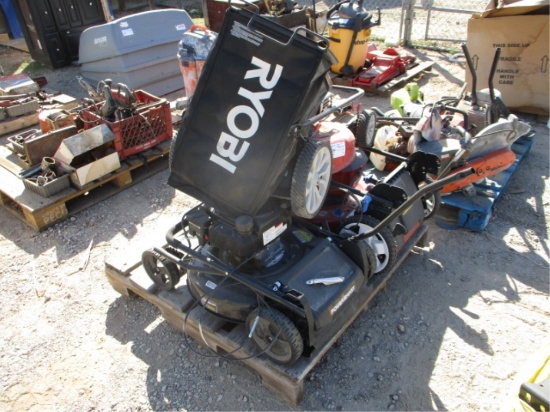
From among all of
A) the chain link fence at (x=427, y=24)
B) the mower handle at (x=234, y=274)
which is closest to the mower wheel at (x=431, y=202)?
the mower handle at (x=234, y=274)

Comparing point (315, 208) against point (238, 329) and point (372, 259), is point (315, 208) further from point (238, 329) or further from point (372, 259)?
point (238, 329)

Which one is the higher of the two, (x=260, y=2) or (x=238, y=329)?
(x=260, y=2)

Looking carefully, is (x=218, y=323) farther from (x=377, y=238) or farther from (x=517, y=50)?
(x=517, y=50)

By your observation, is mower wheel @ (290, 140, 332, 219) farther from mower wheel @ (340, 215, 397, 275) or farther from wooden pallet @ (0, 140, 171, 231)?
wooden pallet @ (0, 140, 171, 231)

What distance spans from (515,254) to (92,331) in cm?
336

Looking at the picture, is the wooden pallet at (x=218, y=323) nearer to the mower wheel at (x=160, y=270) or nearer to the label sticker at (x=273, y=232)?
the mower wheel at (x=160, y=270)

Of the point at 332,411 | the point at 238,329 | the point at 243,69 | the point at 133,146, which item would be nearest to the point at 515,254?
the point at 332,411

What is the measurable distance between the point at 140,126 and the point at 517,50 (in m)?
4.63

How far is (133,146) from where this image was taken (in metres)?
4.81

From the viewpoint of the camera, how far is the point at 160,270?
314 centimetres

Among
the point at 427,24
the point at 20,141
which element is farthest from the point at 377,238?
the point at 427,24

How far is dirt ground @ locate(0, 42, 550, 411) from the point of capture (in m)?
2.80

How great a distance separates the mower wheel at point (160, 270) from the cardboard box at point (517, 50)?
16.1ft

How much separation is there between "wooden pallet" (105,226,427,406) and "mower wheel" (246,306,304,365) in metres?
0.08
